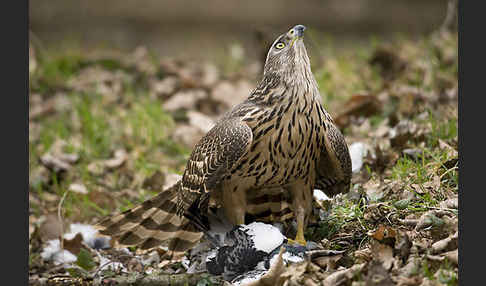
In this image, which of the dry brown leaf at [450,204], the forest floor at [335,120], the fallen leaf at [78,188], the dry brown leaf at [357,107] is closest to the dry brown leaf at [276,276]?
the forest floor at [335,120]

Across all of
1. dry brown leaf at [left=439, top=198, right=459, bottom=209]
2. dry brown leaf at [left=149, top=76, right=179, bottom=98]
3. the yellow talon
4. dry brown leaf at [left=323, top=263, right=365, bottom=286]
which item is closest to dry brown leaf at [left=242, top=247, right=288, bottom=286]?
dry brown leaf at [left=323, top=263, right=365, bottom=286]

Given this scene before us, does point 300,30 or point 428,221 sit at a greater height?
point 300,30

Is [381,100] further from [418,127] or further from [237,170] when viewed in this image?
[237,170]

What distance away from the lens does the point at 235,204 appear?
424cm

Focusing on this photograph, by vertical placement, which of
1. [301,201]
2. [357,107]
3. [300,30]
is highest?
[300,30]

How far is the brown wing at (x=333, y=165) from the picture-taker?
4.05 meters

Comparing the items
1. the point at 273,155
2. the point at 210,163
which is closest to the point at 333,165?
the point at 273,155

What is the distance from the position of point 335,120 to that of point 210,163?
2.30 m

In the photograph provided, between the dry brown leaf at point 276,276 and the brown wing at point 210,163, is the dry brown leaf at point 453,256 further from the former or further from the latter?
the brown wing at point 210,163

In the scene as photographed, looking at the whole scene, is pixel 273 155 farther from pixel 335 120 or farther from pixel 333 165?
pixel 335 120

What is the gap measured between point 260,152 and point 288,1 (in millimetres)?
6647

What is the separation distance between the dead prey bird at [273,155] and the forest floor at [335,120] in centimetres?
31

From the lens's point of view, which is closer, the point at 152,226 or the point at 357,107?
the point at 152,226

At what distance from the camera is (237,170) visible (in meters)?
4.07
